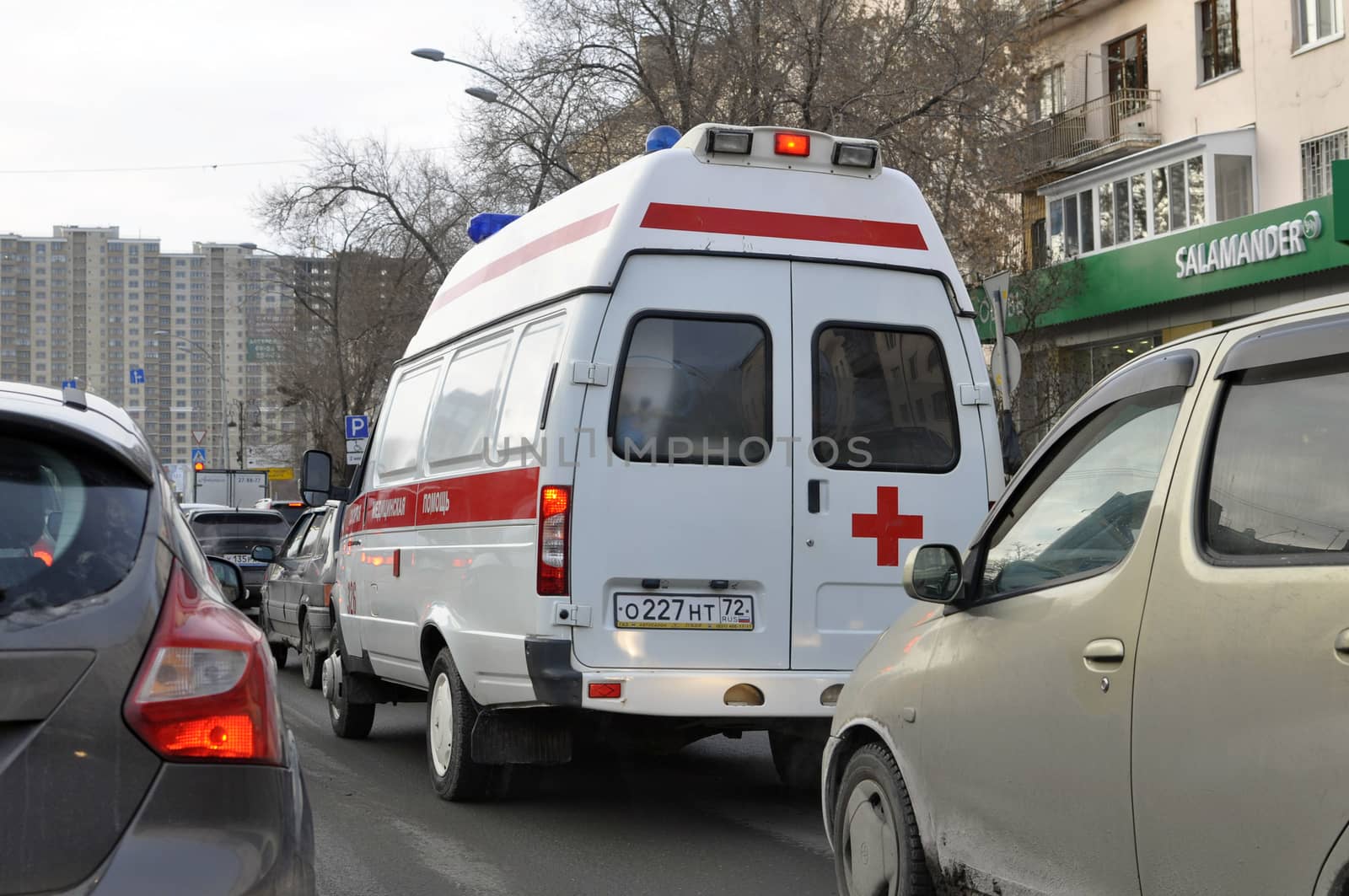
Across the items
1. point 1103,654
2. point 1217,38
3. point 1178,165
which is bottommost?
point 1103,654

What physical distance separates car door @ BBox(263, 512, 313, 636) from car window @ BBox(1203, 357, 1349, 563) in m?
11.2

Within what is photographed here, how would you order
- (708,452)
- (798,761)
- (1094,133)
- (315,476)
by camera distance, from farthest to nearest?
(1094,133) < (315,476) < (798,761) < (708,452)

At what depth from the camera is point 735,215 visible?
6703mm

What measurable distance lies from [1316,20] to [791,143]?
75.3 ft

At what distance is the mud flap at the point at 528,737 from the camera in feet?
22.7

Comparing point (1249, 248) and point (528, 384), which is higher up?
point (1249, 248)

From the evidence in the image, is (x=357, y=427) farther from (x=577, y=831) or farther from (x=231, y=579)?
(x=231, y=579)

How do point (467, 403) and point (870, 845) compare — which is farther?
point (467, 403)

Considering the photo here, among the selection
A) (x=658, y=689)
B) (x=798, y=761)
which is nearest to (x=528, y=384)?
(x=658, y=689)

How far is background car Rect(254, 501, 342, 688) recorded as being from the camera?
11945 millimetres

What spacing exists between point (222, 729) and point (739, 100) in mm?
22250

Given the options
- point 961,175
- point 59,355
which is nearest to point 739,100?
point 961,175

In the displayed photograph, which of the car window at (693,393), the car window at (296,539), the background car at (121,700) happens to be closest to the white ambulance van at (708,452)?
the car window at (693,393)

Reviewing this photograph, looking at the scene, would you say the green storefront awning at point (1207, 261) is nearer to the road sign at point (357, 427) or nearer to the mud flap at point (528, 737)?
the road sign at point (357, 427)
